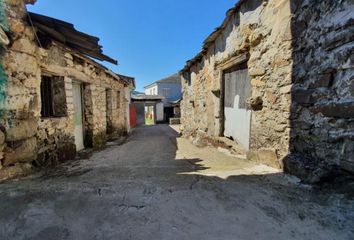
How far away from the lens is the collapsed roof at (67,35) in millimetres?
3389

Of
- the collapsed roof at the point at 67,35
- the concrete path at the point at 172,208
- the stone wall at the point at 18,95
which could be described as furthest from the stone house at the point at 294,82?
the stone wall at the point at 18,95

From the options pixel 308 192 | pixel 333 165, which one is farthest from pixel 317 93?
pixel 308 192

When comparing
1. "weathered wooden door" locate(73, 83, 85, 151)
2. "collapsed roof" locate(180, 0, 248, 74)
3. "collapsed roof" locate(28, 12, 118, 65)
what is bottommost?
"weathered wooden door" locate(73, 83, 85, 151)

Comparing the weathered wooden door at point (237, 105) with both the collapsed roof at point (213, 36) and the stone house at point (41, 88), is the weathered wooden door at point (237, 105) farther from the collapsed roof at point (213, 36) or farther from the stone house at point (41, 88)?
the stone house at point (41, 88)

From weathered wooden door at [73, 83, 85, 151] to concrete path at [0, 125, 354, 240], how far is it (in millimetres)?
2465

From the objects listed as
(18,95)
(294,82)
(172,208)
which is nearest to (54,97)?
(18,95)

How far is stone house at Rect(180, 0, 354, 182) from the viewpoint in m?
2.14

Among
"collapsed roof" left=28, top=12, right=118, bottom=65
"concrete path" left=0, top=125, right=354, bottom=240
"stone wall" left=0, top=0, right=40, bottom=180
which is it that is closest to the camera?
"concrete path" left=0, top=125, right=354, bottom=240

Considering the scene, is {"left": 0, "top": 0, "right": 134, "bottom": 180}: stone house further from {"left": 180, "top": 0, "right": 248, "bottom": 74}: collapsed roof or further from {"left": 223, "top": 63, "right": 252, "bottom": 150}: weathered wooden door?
{"left": 223, "top": 63, "right": 252, "bottom": 150}: weathered wooden door

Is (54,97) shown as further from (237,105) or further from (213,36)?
(213,36)

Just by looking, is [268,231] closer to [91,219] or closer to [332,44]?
[91,219]

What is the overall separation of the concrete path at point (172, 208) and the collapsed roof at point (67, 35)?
244cm

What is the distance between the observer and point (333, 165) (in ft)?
7.34

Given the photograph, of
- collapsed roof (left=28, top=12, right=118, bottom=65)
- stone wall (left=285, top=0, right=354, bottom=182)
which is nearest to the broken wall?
stone wall (left=285, top=0, right=354, bottom=182)
